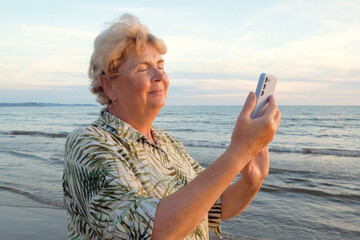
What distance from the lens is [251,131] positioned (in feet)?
4.08

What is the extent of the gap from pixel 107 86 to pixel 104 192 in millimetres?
724

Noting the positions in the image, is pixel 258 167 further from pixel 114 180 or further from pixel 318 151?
pixel 318 151

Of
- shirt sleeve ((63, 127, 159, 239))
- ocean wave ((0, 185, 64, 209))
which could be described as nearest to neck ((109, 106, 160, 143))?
shirt sleeve ((63, 127, 159, 239))

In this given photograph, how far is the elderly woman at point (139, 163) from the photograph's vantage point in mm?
1197

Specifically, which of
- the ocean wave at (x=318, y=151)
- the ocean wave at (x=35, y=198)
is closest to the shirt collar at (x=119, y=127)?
the ocean wave at (x=35, y=198)

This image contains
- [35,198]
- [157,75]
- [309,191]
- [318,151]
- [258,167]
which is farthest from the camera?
[318,151]

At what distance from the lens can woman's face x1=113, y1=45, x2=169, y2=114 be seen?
5.56 ft

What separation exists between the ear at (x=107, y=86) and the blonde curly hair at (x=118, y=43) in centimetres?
2

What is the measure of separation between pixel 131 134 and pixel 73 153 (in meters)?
0.33

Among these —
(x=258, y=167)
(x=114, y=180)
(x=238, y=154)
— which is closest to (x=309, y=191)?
(x=258, y=167)

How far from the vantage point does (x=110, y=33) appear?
1.69 m

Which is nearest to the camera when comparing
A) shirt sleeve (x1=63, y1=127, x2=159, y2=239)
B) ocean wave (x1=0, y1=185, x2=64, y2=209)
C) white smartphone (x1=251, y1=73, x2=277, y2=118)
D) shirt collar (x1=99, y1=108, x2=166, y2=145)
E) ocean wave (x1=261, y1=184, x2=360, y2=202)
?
shirt sleeve (x1=63, y1=127, x2=159, y2=239)

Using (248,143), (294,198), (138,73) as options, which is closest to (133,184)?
(248,143)

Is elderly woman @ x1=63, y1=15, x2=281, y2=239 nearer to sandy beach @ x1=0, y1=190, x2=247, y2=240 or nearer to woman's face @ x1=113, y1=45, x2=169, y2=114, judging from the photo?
woman's face @ x1=113, y1=45, x2=169, y2=114
